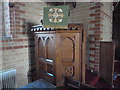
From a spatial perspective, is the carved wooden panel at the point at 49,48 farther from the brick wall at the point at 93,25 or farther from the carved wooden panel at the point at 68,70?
the brick wall at the point at 93,25

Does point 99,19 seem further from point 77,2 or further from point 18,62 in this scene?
point 18,62

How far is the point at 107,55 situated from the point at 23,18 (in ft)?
5.24

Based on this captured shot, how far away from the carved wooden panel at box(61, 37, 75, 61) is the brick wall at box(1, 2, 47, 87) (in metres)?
0.81

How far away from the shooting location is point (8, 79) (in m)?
1.66

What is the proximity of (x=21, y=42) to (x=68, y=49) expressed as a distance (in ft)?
2.91

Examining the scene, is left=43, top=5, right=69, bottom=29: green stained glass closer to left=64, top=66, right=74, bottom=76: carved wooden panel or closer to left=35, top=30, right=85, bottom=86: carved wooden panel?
left=35, top=30, right=85, bottom=86: carved wooden panel

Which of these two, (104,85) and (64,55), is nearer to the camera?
(64,55)

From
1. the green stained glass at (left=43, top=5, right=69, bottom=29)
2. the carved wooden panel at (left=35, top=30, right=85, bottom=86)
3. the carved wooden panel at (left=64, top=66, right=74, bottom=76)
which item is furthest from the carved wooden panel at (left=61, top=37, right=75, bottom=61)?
the green stained glass at (left=43, top=5, right=69, bottom=29)

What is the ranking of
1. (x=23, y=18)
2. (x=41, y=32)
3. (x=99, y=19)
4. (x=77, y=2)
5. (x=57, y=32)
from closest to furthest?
(x=57, y=32)
(x=41, y=32)
(x=23, y=18)
(x=99, y=19)
(x=77, y=2)

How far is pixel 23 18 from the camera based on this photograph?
1908mm

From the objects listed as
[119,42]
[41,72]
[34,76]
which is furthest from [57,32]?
[119,42]

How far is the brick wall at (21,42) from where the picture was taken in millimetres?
1739

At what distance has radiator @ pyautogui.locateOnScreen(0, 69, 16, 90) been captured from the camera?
1.59 metres

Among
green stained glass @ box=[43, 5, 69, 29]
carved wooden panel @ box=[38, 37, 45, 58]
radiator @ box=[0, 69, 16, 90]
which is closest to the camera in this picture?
green stained glass @ box=[43, 5, 69, 29]
